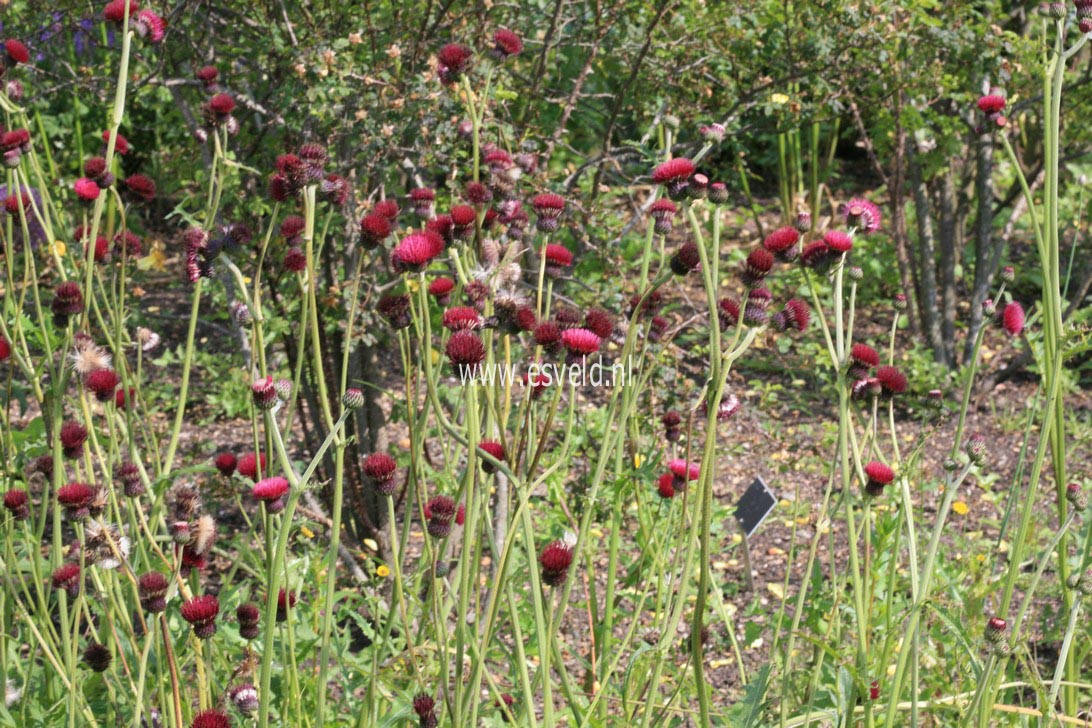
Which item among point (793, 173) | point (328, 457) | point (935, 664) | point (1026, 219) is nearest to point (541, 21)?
point (328, 457)

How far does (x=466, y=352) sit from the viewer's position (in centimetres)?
130

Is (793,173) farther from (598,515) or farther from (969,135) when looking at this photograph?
(598,515)

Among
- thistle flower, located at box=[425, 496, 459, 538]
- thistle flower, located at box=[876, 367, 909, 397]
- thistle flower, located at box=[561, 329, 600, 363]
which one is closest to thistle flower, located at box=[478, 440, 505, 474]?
thistle flower, located at box=[425, 496, 459, 538]

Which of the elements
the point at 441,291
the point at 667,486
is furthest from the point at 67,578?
the point at 667,486

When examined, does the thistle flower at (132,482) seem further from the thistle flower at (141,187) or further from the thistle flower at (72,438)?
the thistle flower at (141,187)

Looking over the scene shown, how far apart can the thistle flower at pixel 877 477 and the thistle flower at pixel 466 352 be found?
1.75ft

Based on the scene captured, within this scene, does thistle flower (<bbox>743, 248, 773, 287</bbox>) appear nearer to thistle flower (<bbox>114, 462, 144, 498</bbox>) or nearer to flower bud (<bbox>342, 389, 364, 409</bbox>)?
flower bud (<bbox>342, 389, 364, 409</bbox>)

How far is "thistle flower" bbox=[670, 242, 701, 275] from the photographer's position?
1.39 metres

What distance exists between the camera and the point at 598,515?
2689mm

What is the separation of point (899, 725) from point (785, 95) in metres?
2.02

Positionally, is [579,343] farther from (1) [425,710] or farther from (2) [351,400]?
(1) [425,710]

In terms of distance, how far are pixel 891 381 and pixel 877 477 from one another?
14 centimetres

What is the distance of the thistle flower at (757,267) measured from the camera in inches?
55.9

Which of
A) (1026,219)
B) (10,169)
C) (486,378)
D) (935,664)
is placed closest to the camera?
(486,378)
